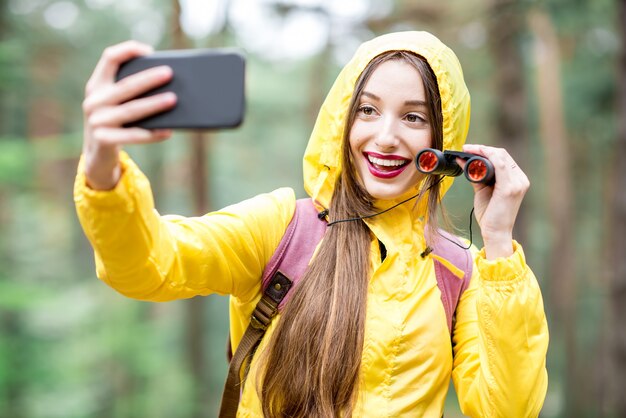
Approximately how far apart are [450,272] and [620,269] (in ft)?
15.2

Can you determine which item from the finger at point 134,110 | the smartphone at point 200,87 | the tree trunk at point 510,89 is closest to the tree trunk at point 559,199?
the tree trunk at point 510,89

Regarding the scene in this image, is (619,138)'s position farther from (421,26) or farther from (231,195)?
(231,195)

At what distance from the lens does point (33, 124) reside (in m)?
14.7

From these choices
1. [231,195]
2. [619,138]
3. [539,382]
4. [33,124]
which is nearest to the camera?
[539,382]

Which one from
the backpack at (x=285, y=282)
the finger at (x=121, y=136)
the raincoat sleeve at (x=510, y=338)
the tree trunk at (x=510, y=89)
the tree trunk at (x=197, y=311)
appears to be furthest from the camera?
the tree trunk at (x=197, y=311)

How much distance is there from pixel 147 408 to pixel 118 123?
12.5 m

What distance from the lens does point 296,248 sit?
226cm

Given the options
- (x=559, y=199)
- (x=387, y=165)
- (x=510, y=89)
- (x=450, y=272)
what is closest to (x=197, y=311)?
(x=510, y=89)

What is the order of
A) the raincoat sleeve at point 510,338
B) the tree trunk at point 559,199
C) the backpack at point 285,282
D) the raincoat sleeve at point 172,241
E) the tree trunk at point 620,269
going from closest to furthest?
the raincoat sleeve at point 172,241 < the raincoat sleeve at point 510,338 < the backpack at point 285,282 < the tree trunk at point 620,269 < the tree trunk at point 559,199

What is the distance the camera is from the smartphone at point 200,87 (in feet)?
4.81

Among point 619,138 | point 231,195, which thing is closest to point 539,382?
point 619,138

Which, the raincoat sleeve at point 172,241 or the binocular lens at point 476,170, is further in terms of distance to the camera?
the binocular lens at point 476,170

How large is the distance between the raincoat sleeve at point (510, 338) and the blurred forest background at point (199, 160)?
465cm

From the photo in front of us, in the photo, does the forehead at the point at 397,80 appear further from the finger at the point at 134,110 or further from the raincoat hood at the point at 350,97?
the finger at the point at 134,110
